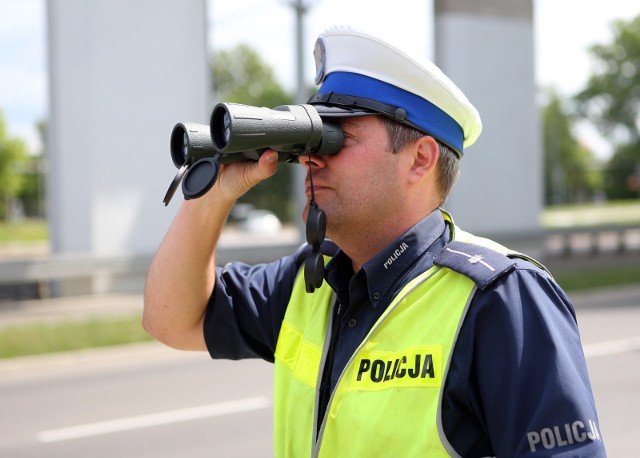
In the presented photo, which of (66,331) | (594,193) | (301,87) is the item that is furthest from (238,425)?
(594,193)

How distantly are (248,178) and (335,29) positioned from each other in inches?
15.8

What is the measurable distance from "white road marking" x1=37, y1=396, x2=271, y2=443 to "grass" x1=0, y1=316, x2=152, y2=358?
8.65 feet

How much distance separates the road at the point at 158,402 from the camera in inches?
223

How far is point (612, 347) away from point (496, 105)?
386 inches

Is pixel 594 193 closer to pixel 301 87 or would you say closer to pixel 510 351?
pixel 301 87

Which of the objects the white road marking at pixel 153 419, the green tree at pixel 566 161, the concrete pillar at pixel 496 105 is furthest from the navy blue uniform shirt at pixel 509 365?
the green tree at pixel 566 161

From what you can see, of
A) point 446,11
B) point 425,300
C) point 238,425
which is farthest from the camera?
point 446,11

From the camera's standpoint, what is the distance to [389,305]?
1613 millimetres

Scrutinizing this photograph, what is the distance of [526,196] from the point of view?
18156mm

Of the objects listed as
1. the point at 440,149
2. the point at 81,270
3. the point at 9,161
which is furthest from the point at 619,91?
the point at 440,149

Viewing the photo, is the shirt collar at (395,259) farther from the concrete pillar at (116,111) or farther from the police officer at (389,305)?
the concrete pillar at (116,111)

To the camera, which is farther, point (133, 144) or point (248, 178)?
point (133, 144)

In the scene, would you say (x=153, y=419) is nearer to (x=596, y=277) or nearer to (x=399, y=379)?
(x=399, y=379)

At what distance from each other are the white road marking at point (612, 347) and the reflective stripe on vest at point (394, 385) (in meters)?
7.39
